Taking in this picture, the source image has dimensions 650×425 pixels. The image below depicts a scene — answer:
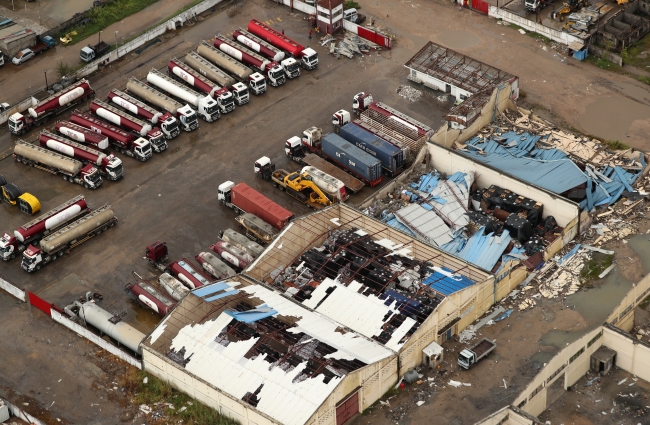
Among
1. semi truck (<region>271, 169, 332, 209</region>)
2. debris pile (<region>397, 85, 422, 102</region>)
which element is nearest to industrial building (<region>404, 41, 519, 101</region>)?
debris pile (<region>397, 85, 422, 102</region>)

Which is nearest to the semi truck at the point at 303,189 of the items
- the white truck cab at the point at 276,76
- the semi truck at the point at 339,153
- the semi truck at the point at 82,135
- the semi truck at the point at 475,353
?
the semi truck at the point at 339,153

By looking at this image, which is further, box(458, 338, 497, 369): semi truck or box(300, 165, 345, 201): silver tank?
box(300, 165, 345, 201): silver tank

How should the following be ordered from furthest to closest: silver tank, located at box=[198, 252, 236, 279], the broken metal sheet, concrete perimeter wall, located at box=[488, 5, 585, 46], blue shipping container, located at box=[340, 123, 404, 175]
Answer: concrete perimeter wall, located at box=[488, 5, 585, 46]
blue shipping container, located at box=[340, 123, 404, 175]
the broken metal sheet
silver tank, located at box=[198, 252, 236, 279]

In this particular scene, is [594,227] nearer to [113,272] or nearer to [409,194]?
[409,194]

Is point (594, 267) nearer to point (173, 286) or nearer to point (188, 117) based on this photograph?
point (173, 286)

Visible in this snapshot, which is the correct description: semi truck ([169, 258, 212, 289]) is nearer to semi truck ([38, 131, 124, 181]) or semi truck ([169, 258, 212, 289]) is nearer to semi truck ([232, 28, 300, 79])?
semi truck ([38, 131, 124, 181])

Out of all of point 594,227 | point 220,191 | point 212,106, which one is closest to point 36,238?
point 220,191
